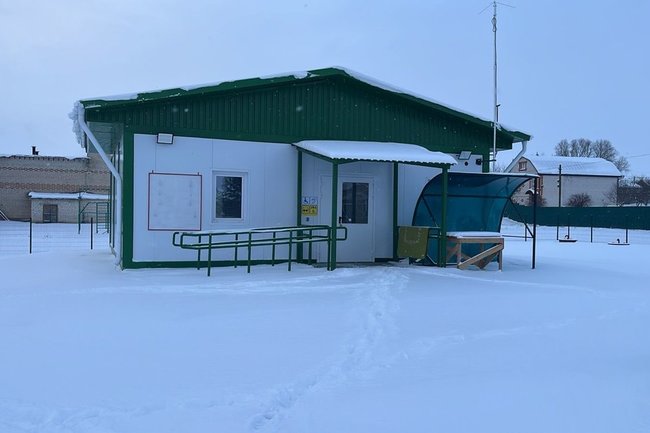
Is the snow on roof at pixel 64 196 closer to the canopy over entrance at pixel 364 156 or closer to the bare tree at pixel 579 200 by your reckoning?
the canopy over entrance at pixel 364 156

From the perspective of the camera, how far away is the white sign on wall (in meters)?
12.2

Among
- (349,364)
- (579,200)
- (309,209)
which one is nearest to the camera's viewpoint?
(349,364)

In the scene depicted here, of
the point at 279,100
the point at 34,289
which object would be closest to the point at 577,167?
the point at 279,100

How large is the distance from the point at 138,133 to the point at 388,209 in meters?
5.89

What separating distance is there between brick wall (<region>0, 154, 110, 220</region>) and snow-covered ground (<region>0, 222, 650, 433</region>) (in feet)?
137

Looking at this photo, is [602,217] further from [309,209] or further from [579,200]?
[309,209]

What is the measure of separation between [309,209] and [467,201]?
4.00 meters

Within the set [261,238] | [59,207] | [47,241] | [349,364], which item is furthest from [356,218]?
[59,207]

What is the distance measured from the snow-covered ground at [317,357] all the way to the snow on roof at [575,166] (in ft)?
201

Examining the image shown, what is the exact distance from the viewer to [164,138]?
12156mm

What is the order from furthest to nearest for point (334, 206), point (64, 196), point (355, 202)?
point (64, 196) < point (355, 202) < point (334, 206)

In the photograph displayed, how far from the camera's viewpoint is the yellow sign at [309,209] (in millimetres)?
13320

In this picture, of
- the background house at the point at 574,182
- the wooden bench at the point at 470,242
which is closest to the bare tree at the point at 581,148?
the background house at the point at 574,182

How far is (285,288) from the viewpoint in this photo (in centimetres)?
1002
